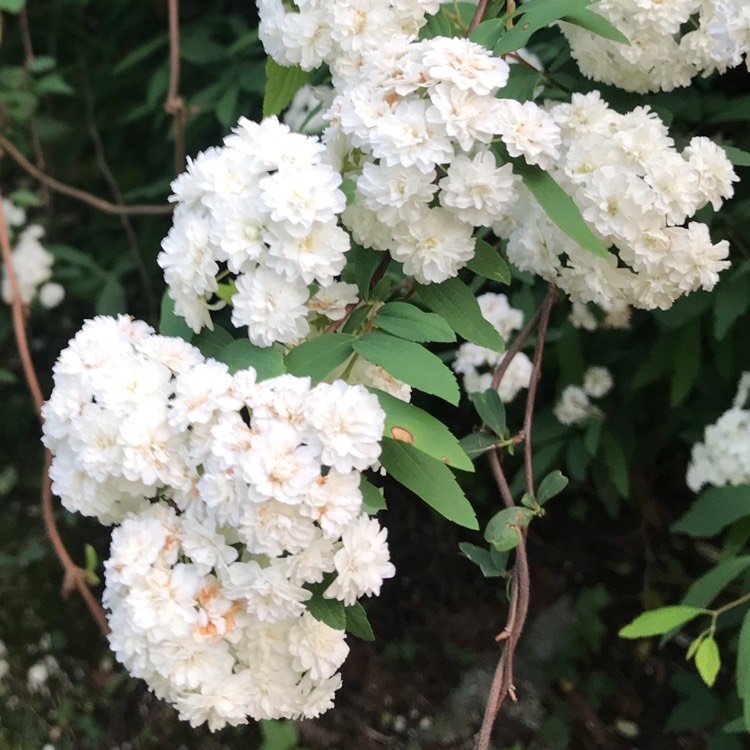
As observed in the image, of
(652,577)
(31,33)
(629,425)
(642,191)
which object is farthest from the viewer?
(31,33)

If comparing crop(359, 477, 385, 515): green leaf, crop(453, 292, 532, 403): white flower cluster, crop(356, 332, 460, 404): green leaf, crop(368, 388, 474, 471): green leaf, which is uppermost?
crop(356, 332, 460, 404): green leaf

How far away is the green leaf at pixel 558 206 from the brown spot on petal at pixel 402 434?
→ 0.27 metres

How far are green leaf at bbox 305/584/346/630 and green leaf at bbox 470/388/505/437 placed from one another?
1.32 ft

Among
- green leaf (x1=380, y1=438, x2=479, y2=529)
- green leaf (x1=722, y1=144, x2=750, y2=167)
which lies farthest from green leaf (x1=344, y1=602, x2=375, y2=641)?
green leaf (x1=722, y1=144, x2=750, y2=167)

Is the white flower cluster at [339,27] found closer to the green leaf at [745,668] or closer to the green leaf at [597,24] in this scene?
the green leaf at [597,24]

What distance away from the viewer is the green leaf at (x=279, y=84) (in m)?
1.10

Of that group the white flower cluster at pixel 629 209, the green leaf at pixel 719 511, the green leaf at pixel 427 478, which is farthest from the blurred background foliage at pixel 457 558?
the green leaf at pixel 427 478

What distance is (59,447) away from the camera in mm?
826

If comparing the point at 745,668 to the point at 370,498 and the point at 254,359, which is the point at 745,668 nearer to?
the point at 370,498

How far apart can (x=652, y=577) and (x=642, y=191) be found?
1608mm

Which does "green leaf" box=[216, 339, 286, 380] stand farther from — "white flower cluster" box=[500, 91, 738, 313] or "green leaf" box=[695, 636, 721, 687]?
"green leaf" box=[695, 636, 721, 687]

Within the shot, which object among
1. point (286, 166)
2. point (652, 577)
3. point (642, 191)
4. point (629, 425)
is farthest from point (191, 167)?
point (652, 577)

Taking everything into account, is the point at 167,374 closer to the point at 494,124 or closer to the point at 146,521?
the point at 146,521

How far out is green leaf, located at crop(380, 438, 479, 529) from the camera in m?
0.77
